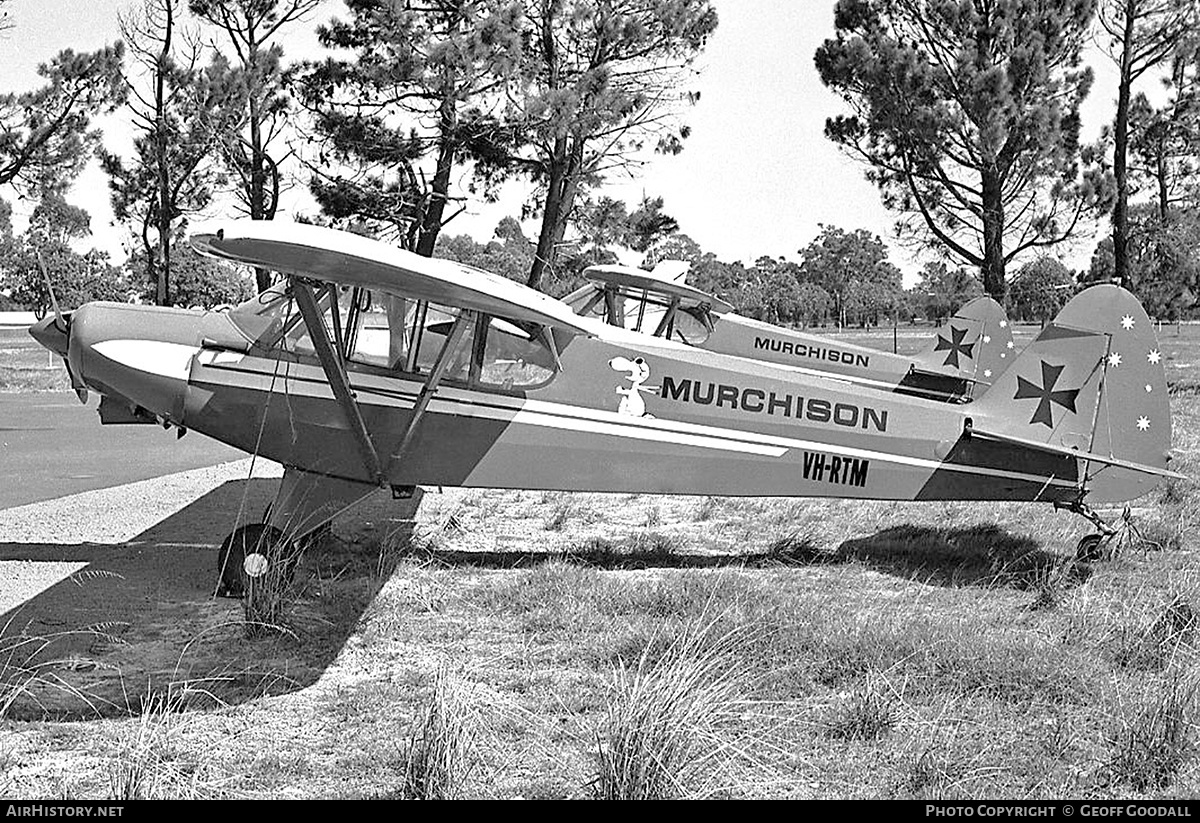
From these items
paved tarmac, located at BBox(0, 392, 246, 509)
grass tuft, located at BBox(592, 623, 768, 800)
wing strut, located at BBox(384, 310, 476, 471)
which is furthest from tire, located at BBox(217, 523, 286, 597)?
paved tarmac, located at BBox(0, 392, 246, 509)

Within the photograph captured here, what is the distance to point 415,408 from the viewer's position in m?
6.98

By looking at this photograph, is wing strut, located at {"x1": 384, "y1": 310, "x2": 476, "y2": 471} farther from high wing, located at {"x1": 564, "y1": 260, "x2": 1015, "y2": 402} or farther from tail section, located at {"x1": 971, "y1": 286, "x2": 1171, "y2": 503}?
high wing, located at {"x1": 564, "y1": 260, "x2": 1015, "y2": 402}

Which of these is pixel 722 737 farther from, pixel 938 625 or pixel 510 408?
pixel 510 408

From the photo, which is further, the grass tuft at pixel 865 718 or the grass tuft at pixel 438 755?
the grass tuft at pixel 865 718

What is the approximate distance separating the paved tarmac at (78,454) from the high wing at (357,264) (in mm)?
5611

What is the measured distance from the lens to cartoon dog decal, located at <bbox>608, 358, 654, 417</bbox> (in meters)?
7.64

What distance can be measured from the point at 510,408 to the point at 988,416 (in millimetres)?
3580

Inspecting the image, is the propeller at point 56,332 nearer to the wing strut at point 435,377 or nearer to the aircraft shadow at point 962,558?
the wing strut at point 435,377

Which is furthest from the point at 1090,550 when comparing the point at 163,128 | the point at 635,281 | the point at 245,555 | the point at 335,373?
the point at 163,128

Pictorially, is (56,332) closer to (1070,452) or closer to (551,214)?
(1070,452)

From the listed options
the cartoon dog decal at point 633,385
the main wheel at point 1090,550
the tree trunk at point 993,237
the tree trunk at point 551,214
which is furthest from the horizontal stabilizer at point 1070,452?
the tree trunk at point 993,237

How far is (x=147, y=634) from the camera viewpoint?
18.6 feet

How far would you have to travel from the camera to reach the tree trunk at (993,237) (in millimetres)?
25328

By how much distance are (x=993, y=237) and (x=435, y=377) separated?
2221 centimetres
